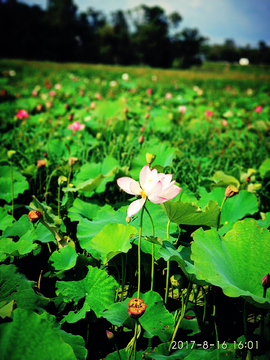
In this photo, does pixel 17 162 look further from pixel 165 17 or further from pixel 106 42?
pixel 165 17

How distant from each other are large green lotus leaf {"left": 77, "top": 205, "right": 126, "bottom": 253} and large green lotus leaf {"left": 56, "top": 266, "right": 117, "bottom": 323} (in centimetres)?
8

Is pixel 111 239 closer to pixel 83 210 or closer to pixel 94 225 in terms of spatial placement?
pixel 94 225

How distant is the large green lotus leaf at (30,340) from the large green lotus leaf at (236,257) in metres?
0.27

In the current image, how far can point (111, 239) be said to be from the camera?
64 cm

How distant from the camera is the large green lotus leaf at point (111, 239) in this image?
625mm

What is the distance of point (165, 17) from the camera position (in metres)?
38.9

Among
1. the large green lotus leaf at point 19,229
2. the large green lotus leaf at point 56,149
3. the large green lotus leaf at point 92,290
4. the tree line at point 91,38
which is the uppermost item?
the tree line at point 91,38

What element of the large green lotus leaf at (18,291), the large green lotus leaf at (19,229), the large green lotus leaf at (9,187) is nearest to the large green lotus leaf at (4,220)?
the large green lotus leaf at (19,229)

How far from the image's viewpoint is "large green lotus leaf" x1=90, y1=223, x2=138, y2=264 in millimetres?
625

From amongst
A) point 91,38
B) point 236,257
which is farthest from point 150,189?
point 91,38

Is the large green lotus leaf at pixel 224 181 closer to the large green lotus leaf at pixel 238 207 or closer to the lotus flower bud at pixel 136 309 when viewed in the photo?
the large green lotus leaf at pixel 238 207

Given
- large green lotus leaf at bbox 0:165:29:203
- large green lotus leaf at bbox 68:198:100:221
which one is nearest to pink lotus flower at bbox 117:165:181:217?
large green lotus leaf at bbox 68:198:100:221

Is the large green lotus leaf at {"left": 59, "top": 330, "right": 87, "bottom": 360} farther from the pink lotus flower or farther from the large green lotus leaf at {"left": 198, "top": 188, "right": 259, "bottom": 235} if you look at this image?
the large green lotus leaf at {"left": 198, "top": 188, "right": 259, "bottom": 235}

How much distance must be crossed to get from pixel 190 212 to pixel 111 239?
0.22 meters
